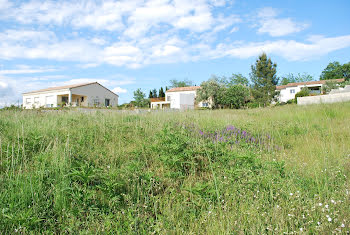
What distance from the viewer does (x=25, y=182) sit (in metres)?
2.08

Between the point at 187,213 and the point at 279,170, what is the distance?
4.32ft

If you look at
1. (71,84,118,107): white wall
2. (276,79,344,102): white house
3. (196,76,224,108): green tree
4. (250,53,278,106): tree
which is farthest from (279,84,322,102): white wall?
(71,84,118,107): white wall

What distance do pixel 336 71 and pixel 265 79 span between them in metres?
40.1

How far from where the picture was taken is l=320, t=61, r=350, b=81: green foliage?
192 feet

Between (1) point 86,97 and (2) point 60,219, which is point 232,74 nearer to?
(1) point 86,97

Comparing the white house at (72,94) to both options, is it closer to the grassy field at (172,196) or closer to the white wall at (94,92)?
the white wall at (94,92)

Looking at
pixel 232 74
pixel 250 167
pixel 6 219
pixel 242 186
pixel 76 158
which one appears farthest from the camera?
pixel 232 74

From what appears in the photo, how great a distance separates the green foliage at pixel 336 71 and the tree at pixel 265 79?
123 feet

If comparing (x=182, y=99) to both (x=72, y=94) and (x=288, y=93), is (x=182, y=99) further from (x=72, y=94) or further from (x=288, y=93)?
(x=288, y=93)

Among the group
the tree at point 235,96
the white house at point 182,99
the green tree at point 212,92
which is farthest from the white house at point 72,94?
the tree at point 235,96

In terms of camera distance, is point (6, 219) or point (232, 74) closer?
point (6, 219)

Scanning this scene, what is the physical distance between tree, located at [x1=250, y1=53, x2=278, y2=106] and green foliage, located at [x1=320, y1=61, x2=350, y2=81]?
37.5 m

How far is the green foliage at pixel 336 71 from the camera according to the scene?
58463 millimetres

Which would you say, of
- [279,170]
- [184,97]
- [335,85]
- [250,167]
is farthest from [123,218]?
[335,85]
